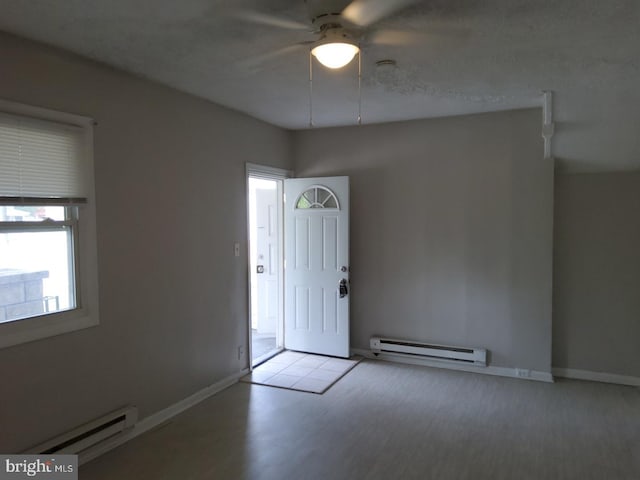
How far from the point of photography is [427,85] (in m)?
3.43

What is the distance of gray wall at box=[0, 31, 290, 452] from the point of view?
8.52ft

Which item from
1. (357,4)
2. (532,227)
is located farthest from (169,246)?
(532,227)

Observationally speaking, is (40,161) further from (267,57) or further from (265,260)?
(265,260)

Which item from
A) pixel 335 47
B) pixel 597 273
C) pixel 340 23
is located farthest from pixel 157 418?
pixel 597 273

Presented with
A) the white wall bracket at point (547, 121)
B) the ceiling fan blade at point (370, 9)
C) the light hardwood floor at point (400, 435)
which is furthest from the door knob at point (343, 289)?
the ceiling fan blade at point (370, 9)

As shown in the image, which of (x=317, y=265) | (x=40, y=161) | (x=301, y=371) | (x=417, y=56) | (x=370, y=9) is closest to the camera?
(x=370, y=9)

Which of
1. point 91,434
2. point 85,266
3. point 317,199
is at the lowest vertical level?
point 91,434

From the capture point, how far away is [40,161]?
103 inches

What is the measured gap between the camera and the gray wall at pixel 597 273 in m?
4.11

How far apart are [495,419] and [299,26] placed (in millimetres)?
3056

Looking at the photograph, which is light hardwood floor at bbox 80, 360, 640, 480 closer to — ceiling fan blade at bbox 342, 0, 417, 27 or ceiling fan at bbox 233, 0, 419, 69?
ceiling fan at bbox 233, 0, 419, 69

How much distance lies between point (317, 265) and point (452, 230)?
4.87ft

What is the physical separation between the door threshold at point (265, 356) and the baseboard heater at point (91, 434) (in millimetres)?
1642

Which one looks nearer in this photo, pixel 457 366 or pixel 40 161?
pixel 40 161
